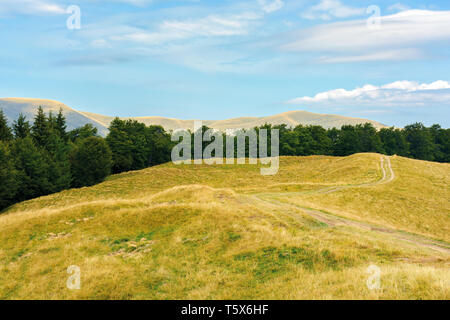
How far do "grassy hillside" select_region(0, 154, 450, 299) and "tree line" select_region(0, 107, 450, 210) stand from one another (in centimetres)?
4299

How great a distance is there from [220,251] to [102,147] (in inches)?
2763

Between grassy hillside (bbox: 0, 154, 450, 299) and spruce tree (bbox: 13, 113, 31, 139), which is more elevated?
spruce tree (bbox: 13, 113, 31, 139)

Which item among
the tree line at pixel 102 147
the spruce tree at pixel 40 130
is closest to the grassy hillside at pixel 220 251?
the tree line at pixel 102 147

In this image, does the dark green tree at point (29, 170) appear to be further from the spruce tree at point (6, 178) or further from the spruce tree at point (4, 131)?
the spruce tree at point (4, 131)

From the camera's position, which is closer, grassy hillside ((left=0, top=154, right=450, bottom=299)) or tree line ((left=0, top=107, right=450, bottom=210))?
grassy hillside ((left=0, top=154, right=450, bottom=299))

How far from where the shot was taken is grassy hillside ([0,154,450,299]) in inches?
531

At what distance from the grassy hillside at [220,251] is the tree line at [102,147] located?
42994 mm

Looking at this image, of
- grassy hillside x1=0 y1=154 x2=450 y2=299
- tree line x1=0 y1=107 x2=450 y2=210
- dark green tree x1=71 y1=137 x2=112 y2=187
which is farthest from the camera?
dark green tree x1=71 y1=137 x2=112 y2=187

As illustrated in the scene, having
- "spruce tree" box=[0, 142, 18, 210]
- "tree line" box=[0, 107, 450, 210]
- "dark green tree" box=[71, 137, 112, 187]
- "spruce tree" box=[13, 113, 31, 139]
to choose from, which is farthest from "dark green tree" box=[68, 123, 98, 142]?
"spruce tree" box=[0, 142, 18, 210]

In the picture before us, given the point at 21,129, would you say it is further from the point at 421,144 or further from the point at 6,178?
the point at 421,144

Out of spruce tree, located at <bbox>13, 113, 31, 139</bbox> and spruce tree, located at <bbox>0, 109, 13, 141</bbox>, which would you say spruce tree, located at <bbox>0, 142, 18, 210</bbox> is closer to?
spruce tree, located at <bbox>0, 109, 13, 141</bbox>

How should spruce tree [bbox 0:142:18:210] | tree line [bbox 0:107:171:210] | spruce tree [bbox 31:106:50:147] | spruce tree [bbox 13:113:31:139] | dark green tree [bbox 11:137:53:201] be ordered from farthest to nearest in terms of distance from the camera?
spruce tree [bbox 31:106:50:147], spruce tree [bbox 13:113:31:139], dark green tree [bbox 11:137:53:201], tree line [bbox 0:107:171:210], spruce tree [bbox 0:142:18:210]
